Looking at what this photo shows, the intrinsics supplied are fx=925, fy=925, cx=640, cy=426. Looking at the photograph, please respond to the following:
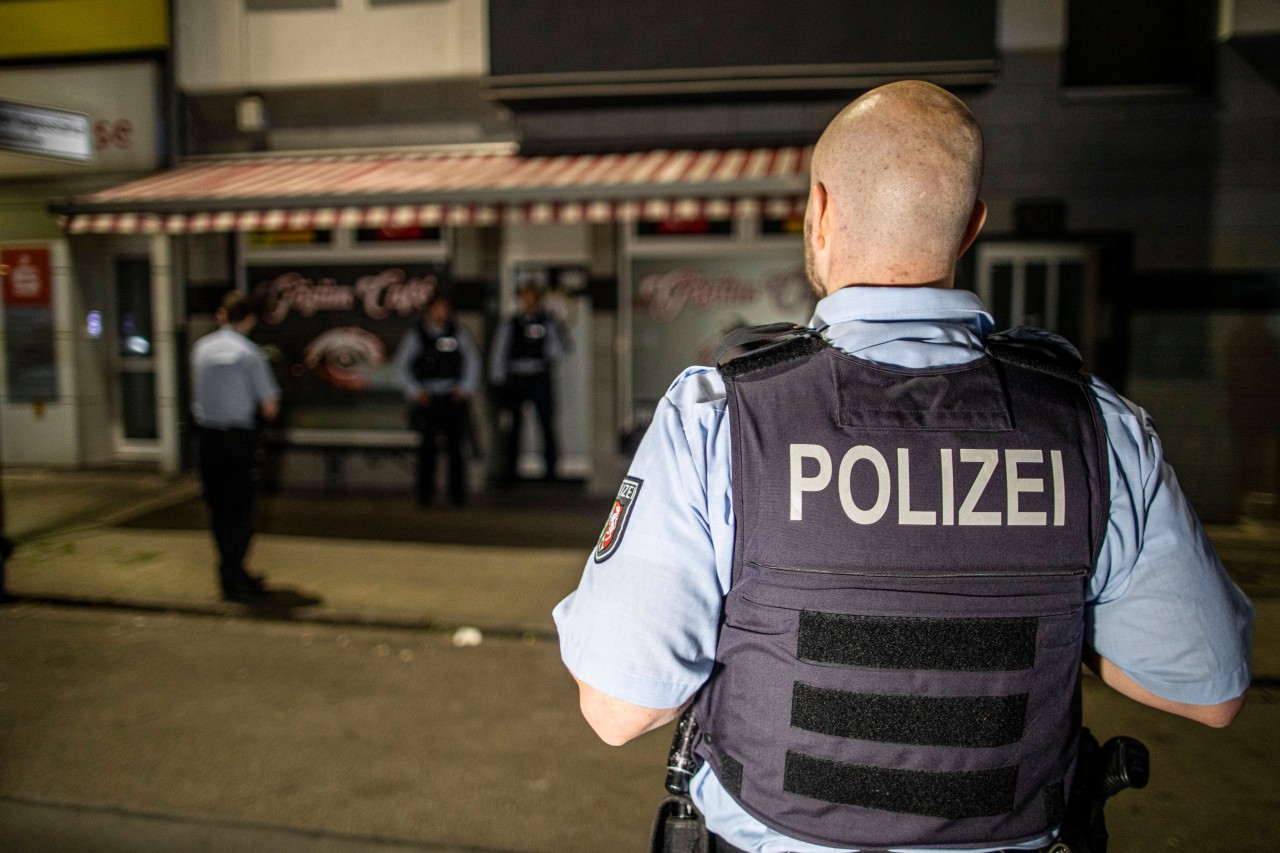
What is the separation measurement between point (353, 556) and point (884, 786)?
257 inches

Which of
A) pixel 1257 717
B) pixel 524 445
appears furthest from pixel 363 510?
pixel 1257 717

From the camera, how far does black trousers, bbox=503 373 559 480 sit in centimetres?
938

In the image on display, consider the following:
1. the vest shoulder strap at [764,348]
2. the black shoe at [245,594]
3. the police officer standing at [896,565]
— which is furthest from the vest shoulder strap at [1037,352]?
the black shoe at [245,594]

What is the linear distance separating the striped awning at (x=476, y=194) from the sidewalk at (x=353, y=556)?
2642mm

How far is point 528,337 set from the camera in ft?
30.3

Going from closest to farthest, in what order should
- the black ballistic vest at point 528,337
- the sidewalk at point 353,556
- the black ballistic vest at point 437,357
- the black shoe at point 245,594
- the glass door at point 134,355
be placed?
the sidewalk at point 353,556 < the black shoe at point 245,594 < the black ballistic vest at point 437,357 < the black ballistic vest at point 528,337 < the glass door at point 134,355

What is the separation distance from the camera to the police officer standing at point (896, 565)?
134cm

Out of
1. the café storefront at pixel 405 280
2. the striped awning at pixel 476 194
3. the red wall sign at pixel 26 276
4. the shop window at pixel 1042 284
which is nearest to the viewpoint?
the striped awning at pixel 476 194

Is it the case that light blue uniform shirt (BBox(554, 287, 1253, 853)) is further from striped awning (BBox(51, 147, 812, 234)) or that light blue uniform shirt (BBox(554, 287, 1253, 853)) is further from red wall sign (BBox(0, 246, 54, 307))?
red wall sign (BBox(0, 246, 54, 307))

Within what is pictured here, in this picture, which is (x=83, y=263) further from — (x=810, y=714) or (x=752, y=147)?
(x=810, y=714)

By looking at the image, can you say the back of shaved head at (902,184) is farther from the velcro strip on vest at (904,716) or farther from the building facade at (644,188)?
the building facade at (644,188)

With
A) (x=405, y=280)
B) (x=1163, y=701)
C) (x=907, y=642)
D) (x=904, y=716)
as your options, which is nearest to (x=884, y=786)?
(x=904, y=716)

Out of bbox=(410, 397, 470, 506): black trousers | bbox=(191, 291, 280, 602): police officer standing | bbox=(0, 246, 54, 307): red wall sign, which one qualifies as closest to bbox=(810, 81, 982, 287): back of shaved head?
bbox=(191, 291, 280, 602): police officer standing

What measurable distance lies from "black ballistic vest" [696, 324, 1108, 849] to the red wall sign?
11.9 meters
